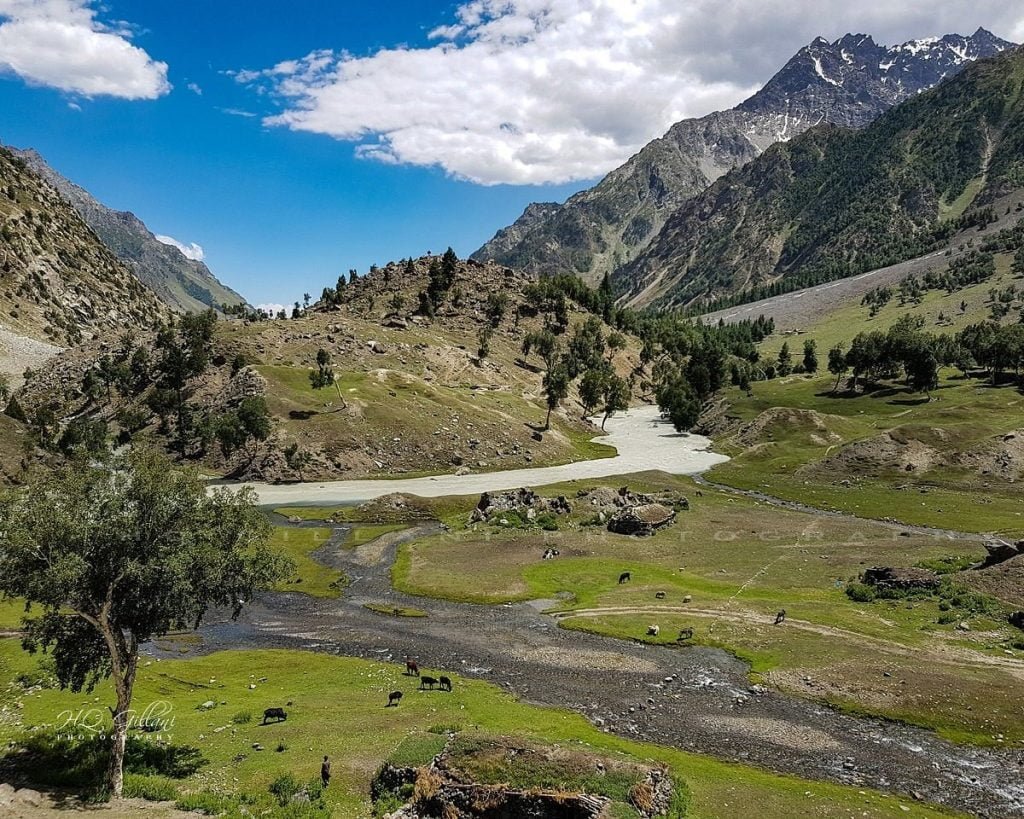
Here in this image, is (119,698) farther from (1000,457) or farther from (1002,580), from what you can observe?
(1000,457)

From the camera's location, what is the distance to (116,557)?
2939cm

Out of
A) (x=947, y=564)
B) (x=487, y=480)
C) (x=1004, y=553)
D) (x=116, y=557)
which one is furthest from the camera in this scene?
(x=487, y=480)

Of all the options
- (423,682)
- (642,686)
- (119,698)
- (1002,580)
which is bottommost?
(642,686)

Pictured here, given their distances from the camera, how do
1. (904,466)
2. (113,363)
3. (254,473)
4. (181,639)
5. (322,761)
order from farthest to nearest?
(113,363) → (254,473) → (904,466) → (181,639) → (322,761)

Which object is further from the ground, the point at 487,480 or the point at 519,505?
the point at 487,480

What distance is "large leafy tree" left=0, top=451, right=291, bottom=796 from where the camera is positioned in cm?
A: 2727

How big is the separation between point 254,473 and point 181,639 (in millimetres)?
91450

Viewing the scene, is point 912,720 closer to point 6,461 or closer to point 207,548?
point 207,548

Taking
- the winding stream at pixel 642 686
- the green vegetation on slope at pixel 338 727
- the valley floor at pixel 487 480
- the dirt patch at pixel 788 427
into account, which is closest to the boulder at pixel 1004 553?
the winding stream at pixel 642 686

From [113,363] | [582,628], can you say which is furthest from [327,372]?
[582,628]

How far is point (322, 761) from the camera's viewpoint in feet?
112

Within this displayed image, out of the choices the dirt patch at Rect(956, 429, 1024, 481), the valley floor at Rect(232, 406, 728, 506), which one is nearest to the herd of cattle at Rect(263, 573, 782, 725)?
the valley floor at Rect(232, 406, 728, 506)

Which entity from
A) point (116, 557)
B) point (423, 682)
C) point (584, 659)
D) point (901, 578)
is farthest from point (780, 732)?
point (116, 557)

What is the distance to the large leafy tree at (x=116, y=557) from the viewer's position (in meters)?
27.3
